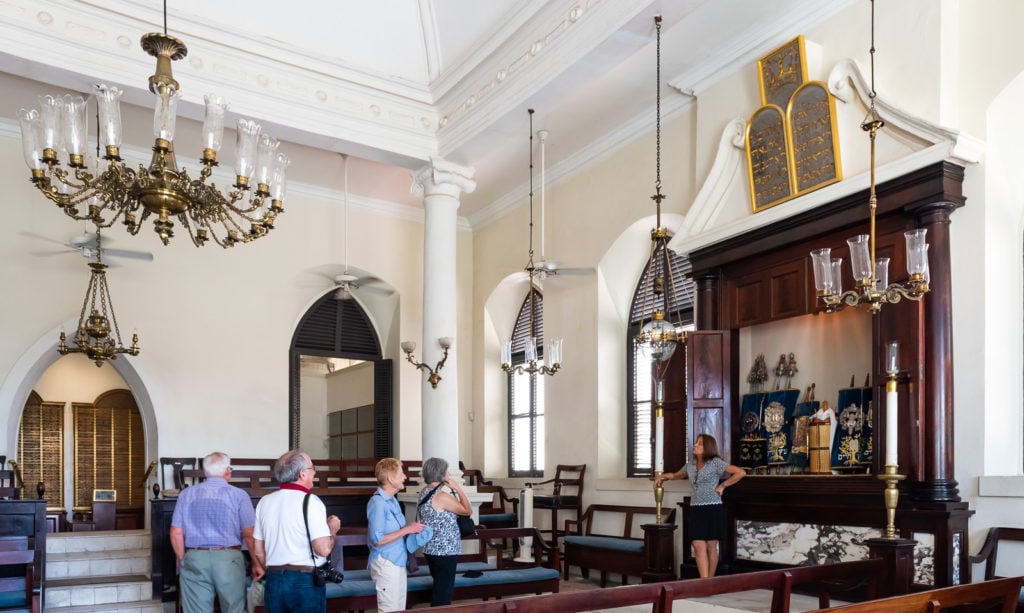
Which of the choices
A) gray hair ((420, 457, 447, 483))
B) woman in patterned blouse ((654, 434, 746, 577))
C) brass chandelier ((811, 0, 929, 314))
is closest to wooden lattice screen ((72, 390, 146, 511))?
woman in patterned blouse ((654, 434, 746, 577))

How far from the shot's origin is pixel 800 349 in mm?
8172

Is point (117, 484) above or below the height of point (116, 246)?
below

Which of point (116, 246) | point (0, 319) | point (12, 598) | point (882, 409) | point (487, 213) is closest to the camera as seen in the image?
point (12, 598)

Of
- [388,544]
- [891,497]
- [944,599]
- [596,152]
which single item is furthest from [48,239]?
[944,599]

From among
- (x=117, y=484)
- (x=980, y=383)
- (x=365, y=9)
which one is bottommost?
(x=117, y=484)

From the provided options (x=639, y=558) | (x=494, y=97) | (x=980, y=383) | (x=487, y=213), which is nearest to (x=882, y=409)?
(x=980, y=383)

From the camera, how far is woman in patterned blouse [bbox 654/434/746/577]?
7617 mm

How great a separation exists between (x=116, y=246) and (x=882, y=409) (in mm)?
8954

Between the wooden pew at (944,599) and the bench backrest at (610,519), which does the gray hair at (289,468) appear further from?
the bench backrest at (610,519)

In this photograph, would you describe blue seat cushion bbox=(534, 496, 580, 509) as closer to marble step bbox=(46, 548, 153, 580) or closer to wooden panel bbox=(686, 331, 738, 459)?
wooden panel bbox=(686, 331, 738, 459)

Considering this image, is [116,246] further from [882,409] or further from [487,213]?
[882,409]

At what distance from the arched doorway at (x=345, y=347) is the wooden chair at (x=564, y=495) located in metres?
3.20

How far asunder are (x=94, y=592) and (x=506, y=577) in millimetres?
3740

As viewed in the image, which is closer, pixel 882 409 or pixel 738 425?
pixel 882 409
